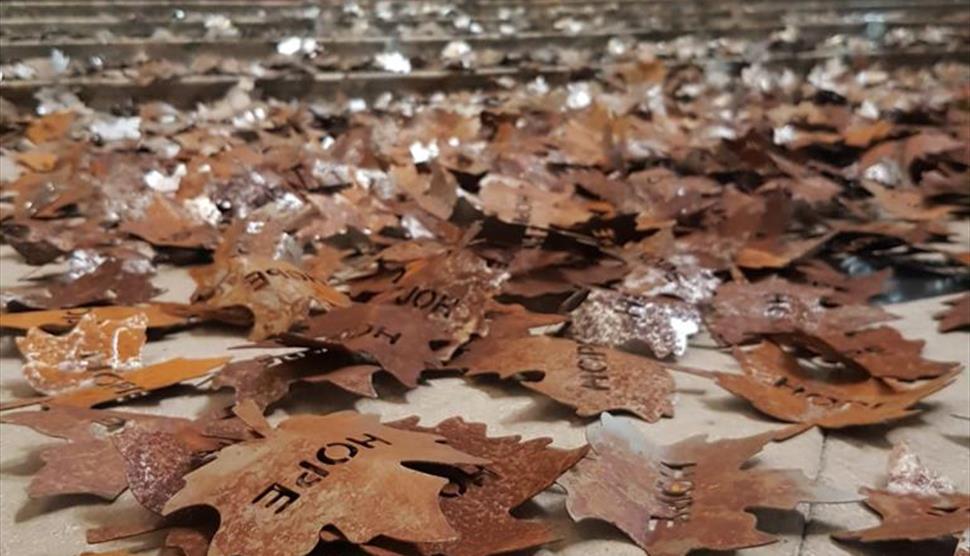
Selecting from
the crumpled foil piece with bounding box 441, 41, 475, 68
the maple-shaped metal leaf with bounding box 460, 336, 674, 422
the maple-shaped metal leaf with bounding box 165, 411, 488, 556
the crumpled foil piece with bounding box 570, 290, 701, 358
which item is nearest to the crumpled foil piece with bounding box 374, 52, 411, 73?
the crumpled foil piece with bounding box 441, 41, 475, 68

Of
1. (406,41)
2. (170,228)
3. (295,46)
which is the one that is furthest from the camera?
(406,41)

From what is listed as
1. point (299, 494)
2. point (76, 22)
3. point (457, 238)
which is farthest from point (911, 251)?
point (76, 22)

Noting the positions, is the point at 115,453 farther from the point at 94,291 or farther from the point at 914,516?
the point at 914,516

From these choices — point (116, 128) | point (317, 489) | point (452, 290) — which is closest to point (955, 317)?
point (452, 290)

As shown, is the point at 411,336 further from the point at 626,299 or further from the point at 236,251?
the point at 236,251

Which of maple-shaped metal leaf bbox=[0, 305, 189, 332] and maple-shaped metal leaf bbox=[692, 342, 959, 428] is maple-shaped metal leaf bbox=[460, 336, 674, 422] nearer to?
maple-shaped metal leaf bbox=[692, 342, 959, 428]

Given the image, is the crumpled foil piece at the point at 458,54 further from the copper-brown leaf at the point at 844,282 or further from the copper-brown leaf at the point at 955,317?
the copper-brown leaf at the point at 955,317
